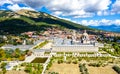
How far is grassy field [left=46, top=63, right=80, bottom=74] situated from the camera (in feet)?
118

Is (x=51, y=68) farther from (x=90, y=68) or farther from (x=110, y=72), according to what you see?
(x=110, y=72)

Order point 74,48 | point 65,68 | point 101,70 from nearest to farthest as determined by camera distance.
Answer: point 101,70, point 65,68, point 74,48

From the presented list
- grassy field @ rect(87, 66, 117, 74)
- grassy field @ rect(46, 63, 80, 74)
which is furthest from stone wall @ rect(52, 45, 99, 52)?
grassy field @ rect(87, 66, 117, 74)

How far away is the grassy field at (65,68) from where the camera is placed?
3589 cm

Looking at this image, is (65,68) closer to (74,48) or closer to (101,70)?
(101,70)

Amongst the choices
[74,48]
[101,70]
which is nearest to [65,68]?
[101,70]

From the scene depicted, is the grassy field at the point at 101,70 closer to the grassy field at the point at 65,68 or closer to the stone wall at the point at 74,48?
the grassy field at the point at 65,68

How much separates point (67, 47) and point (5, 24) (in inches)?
3493

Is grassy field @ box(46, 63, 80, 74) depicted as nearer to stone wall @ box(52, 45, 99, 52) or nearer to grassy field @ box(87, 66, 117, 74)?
grassy field @ box(87, 66, 117, 74)

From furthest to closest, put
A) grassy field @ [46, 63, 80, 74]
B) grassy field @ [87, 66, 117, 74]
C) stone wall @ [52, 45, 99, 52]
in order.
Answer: stone wall @ [52, 45, 99, 52], grassy field @ [46, 63, 80, 74], grassy field @ [87, 66, 117, 74]

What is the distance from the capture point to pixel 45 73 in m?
33.9

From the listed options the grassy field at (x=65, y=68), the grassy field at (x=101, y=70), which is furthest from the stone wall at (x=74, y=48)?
the grassy field at (x=101, y=70)

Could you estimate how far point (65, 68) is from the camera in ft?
126

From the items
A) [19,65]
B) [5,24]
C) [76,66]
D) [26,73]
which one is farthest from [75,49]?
[5,24]
